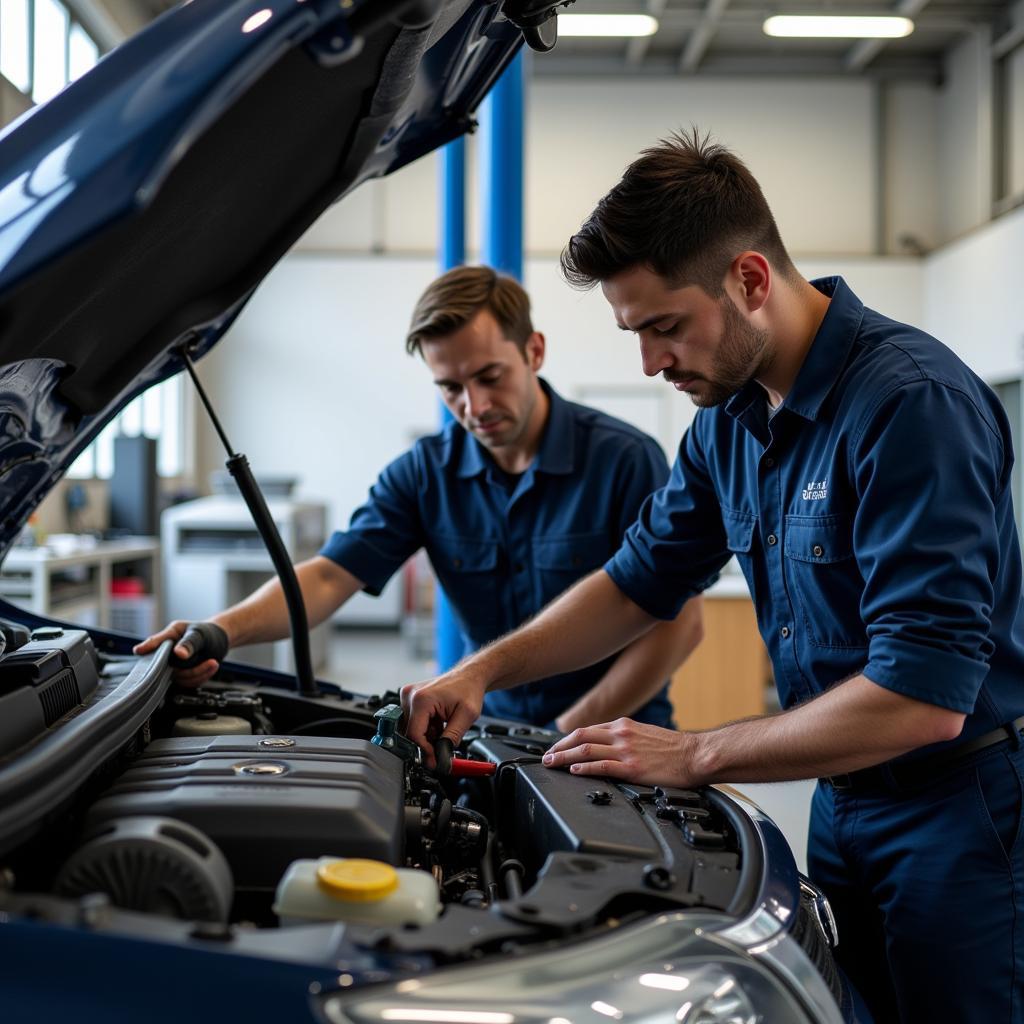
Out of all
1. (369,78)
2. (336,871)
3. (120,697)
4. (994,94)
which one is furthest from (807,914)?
(994,94)

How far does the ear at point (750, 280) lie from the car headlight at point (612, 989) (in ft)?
2.48

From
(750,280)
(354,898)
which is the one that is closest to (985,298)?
(750,280)

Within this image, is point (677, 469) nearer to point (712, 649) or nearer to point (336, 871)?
point (336, 871)

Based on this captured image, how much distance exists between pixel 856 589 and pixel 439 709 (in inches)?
21.9

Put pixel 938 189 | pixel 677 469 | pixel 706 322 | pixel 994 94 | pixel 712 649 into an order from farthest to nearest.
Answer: pixel 938 189 → pixel 994 94 → pixel 712 649 → pixel 677 469 → pixel 706 322

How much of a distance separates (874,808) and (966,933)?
0.55 feet

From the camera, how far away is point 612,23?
774cm

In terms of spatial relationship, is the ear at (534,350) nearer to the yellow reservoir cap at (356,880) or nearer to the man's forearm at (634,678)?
the man's forearm at (634,678)

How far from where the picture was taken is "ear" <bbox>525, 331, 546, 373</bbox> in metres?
2.12

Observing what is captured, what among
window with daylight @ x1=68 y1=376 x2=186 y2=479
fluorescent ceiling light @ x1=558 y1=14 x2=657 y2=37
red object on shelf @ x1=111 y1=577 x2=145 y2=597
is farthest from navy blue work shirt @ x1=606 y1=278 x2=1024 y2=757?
window with daylight @ x1=68 y1=376 x2=186 y2=479

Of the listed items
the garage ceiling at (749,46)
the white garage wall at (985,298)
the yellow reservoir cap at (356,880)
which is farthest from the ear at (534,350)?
the garage ceiling at (749,46)

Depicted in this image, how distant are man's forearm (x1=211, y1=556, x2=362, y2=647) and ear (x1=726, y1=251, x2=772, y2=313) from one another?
904 mm

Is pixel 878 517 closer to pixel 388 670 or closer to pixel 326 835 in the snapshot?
pixel 326 835

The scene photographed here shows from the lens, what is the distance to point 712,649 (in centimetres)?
468
